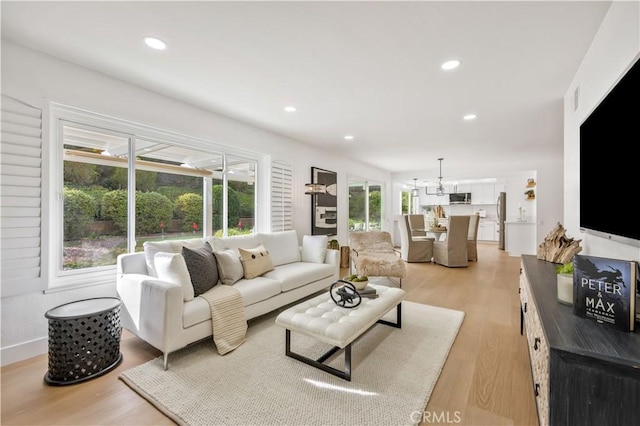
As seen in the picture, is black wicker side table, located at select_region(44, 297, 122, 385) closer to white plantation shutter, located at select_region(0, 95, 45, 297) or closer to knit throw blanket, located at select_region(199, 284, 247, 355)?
white plantation shutter, located at select_region(0, 95, 45, 297)

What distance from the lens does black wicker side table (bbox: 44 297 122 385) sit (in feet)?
6.38

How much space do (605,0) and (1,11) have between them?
3875 mm

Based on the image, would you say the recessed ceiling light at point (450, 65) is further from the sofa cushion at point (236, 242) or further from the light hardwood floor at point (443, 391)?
the sofa cushion at point (236, 242)

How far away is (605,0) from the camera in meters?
1.68

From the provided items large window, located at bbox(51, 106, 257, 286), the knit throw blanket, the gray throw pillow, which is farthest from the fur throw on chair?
the gray throw pillow

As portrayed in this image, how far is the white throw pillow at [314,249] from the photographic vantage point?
13.4 ft

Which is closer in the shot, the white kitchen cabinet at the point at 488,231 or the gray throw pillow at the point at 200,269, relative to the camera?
the gray throw pillow at the point at 200,269

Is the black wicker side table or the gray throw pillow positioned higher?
the gray throw pillow

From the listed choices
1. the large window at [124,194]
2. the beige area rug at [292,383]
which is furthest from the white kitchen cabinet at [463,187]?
the large window at [124,194]

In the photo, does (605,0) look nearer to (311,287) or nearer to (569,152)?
(569,152)

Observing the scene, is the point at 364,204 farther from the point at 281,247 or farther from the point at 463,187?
the point at 463,187

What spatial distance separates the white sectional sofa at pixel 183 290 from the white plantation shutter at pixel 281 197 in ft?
2.48

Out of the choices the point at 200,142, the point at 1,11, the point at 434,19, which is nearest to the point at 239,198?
the point at 200,142

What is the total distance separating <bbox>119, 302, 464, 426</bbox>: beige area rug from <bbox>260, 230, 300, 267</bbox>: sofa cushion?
128 centimetres
